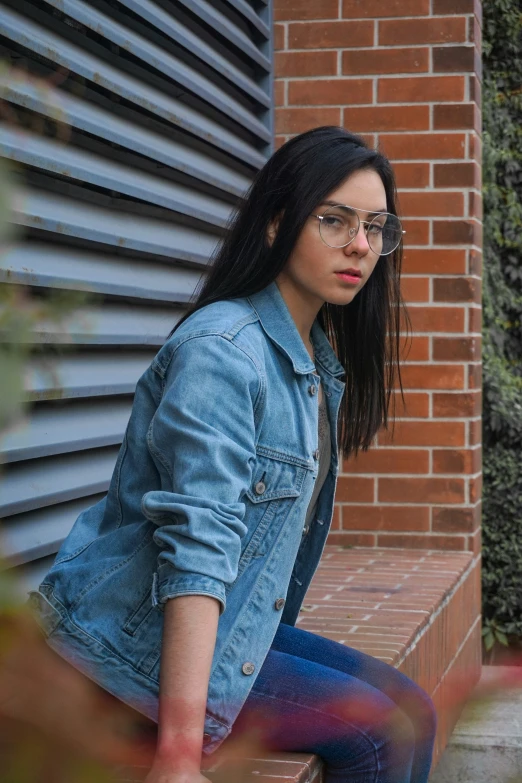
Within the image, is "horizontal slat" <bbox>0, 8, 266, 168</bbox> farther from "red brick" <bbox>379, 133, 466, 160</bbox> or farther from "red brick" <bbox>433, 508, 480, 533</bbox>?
"red brick" <bbox>433, 508, 480, 533</bbox>

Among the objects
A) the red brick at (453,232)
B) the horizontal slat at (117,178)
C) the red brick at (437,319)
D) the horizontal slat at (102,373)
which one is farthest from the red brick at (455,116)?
the horizontal slat at (102,373)

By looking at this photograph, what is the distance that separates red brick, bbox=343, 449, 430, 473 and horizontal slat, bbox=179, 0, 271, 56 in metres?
1.51

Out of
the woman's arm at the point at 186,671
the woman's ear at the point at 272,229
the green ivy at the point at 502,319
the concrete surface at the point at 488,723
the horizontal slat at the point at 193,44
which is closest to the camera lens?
the concrete surface at the point at 488,723

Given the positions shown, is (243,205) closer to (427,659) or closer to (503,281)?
(427,659)

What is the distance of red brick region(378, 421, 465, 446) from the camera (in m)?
Answer: 4.15

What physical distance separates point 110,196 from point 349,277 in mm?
1026

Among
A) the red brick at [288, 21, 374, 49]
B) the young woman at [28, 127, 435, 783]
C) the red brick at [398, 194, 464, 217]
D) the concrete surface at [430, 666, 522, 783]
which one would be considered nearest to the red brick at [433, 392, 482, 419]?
the red brick at [398, 194, 464, 217]

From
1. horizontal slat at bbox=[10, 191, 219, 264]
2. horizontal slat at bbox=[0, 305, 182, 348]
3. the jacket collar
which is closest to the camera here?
the jacket collar

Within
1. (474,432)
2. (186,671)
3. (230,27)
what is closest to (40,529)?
(186,671)

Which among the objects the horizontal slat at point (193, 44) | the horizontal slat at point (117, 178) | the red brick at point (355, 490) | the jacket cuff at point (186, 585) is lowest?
the red brick at point (355, 490)

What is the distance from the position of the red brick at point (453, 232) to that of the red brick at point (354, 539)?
3.74ft

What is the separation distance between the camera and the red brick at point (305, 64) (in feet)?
13.9

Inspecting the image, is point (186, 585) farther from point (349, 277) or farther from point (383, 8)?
point (383, 8)

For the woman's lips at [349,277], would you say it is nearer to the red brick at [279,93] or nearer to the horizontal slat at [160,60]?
the horizontal slat at [160,60]
